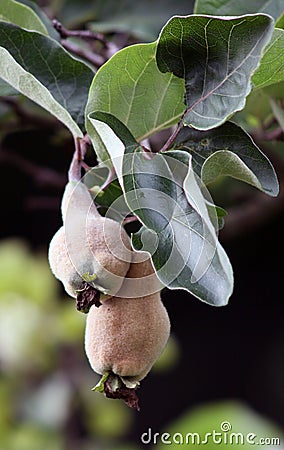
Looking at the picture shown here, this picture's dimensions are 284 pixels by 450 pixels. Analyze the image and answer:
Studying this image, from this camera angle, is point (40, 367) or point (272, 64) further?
point (40, 367)

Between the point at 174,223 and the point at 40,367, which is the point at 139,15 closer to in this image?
the point at 174,223

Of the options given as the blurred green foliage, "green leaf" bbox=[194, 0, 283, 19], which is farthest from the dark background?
"green leaf" bbox=[194, 0, 283, 19]

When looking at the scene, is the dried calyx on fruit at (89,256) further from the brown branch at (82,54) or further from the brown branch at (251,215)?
the brown branch at (251,215)

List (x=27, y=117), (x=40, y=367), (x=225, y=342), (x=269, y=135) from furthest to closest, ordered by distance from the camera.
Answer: (x=225, y=342) → (x=40, y=367) → (x=27, y=117) → (x=269, y=135)

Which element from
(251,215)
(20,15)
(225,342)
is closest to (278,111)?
(20,15)

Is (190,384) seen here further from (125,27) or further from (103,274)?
(103,274)

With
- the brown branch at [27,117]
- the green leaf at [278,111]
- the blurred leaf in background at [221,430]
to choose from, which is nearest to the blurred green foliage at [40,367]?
the blurred leaf in background at [221,430]

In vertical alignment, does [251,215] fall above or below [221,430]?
above

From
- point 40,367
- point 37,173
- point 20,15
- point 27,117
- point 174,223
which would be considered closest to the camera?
point 174,223
